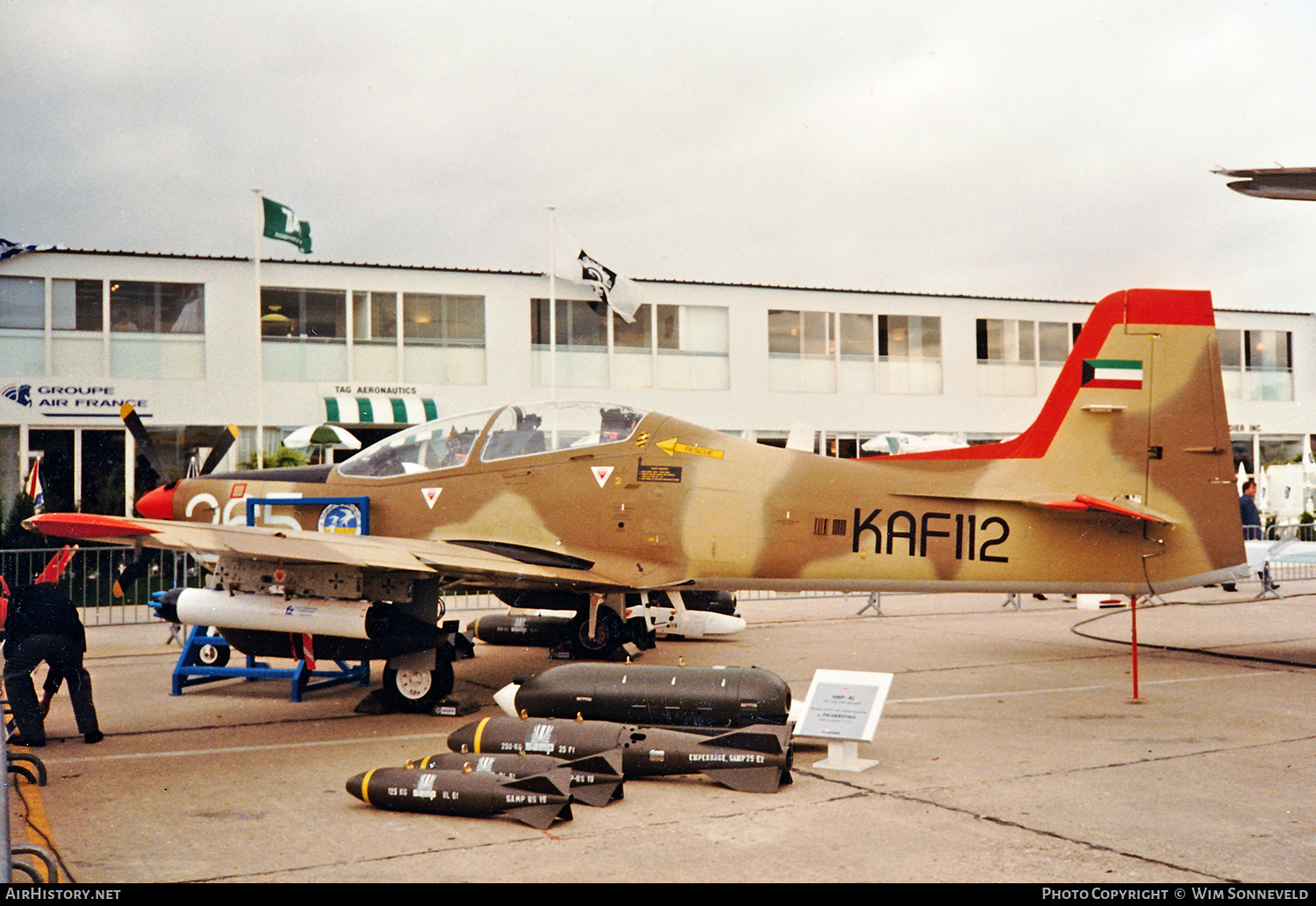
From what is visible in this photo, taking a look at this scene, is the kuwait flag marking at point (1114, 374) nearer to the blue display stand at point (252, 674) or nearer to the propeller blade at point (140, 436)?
the blue display stand at point (252, 674)

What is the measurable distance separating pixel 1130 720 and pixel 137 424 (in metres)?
10.5

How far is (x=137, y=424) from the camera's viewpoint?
11602mm

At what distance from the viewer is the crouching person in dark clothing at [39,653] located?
8266 millimetres

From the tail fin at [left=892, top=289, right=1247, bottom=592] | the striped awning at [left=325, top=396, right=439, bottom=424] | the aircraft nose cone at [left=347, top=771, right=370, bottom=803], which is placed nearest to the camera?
the aircraft nose cone at [left=347, top=771, right=370, bottom=803]

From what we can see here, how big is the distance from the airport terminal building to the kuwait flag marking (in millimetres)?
17144

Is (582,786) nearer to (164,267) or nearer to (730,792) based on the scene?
(730,792)

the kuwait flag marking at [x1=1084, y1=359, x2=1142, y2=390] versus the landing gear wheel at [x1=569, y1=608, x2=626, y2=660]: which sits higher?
the kuwait flag marking at [x1=1084, y1=359, x2=1142, y2=390]

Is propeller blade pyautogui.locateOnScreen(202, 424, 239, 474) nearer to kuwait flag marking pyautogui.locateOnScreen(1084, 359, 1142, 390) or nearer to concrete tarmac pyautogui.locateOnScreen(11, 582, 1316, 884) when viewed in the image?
concrete tarmac pyautogui.locateOnScreen(11, 582, 1316, 884)

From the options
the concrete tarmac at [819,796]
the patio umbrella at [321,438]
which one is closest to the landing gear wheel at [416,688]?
the concrete tarmac at [819,796]

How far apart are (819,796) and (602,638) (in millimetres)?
6430

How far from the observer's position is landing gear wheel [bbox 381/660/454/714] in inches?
381

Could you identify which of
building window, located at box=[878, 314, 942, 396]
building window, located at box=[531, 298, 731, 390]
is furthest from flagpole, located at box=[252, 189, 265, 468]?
building window, located at box=[878, 314, 942, 396]

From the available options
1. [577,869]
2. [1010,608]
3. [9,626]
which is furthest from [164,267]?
[577,869]

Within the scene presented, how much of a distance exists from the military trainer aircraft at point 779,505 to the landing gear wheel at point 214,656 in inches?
70.4
